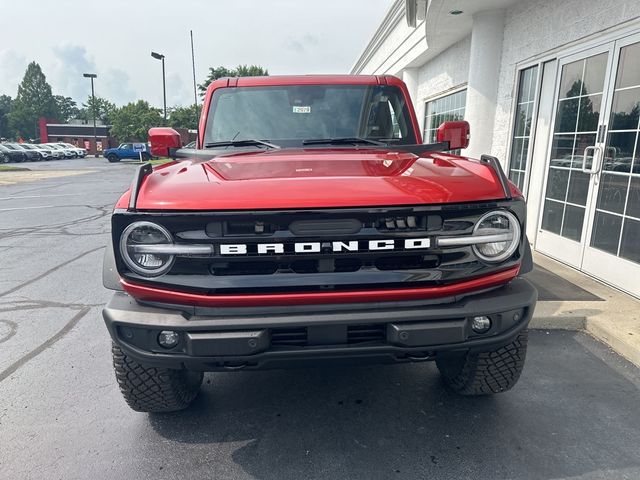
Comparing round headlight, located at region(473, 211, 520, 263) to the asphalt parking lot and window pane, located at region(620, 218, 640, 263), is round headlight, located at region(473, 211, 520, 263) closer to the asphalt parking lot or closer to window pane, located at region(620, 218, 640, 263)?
the asphalt parking lot

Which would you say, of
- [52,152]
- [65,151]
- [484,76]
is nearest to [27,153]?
[52,152]

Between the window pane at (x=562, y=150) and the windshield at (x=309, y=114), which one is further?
the window pane at (x=562, y=150)

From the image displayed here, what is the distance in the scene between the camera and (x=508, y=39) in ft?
21.5

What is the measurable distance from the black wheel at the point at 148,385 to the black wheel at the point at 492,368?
4.67 ft

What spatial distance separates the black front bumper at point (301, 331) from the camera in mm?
1885

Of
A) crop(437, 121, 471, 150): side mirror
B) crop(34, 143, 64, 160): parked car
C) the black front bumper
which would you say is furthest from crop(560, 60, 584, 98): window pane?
crop(34, 143, 64, 160): parked car

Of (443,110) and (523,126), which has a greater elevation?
(443,110)

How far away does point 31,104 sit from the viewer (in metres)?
91.5

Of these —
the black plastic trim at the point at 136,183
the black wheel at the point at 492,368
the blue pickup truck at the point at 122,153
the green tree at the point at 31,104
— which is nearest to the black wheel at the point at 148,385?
the black plastic trim at the point at 136,183

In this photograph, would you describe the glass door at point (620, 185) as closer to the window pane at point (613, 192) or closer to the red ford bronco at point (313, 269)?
the window pane at point (613, 192)

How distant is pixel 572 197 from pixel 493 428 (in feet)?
12.0

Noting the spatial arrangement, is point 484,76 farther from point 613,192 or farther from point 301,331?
point 301,331

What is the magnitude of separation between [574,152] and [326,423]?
436cm

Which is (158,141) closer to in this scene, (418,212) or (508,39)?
(418,212)
